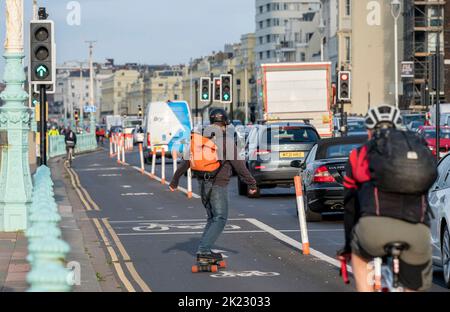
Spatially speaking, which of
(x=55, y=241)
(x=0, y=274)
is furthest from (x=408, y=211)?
(x=0, y=274)

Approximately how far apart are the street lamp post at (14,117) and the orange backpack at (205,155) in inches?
257

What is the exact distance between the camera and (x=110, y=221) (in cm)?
2425

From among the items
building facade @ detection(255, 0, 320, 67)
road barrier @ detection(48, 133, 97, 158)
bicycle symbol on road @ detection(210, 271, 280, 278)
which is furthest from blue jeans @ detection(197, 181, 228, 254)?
building facade @ detection(255, 0, 320, 67)

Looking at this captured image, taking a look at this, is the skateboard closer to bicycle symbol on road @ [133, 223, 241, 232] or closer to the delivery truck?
bicycle symbol on road @ [133, 223, 241, 232]

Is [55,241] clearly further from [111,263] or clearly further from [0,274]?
[111,263]

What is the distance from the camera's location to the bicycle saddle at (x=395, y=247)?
852 cm

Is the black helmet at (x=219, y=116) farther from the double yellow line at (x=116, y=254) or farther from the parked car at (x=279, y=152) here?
the parked car at (x=279, y=152)

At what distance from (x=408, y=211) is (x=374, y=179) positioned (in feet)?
1.01

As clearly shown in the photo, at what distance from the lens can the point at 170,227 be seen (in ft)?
74.3

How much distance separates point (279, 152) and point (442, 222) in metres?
16.8

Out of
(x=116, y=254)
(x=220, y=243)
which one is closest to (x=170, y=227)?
(x=220, y=243)

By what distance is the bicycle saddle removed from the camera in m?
8.52

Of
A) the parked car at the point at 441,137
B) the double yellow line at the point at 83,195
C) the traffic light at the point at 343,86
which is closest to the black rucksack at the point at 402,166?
the double yellow line at the point at 83,195

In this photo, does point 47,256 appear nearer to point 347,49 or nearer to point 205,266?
point 205,266
